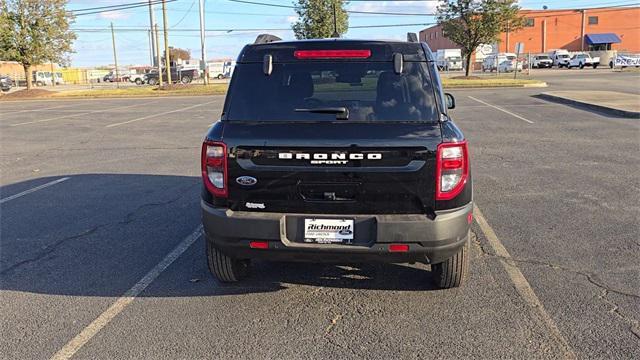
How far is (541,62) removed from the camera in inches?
2643

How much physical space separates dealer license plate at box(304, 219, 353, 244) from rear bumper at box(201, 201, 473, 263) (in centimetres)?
3


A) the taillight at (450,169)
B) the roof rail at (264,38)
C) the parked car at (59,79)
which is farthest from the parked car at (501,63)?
the taillight at (450,169)

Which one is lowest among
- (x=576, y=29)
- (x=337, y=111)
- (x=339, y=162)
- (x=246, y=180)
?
(x=246, y=180)

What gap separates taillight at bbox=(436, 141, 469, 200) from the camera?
3.50 metres

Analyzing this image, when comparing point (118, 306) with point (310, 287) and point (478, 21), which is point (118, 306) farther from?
point (478, 21)

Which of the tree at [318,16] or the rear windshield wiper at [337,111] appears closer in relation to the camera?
the rear windshield wiper at [337,111]

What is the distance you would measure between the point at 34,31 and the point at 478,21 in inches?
1168

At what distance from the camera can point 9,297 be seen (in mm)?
4258

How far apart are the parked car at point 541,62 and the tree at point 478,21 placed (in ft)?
101

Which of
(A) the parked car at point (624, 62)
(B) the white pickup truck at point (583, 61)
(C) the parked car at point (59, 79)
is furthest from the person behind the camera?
(C) the parked car at point (59, 79)

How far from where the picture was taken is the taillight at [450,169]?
11.5ft

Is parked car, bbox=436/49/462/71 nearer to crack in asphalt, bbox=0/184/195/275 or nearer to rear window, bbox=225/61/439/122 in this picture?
crack in asphalt, bbox=0/184/195/275

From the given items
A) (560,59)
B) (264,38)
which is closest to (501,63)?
(560,59)

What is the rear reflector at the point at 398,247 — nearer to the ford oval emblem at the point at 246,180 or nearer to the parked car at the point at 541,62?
the ford oval emblem at the point at 246,180
